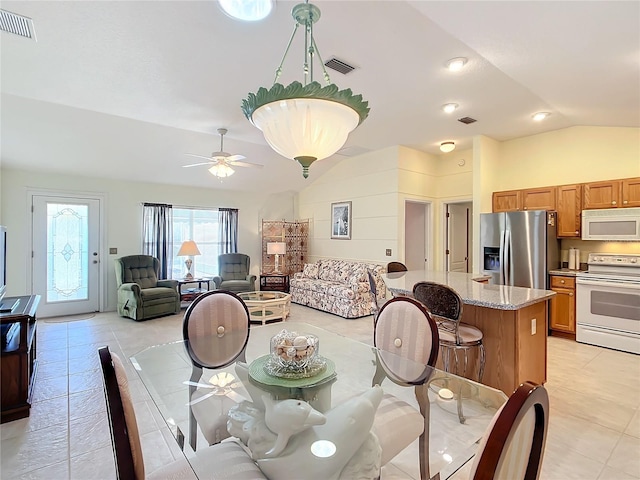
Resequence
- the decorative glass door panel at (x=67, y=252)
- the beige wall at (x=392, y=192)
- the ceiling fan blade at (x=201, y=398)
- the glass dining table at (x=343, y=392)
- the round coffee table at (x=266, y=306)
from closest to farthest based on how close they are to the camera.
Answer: the glass dining table at (x=343, y=392)
the ceiling fan blade at (x=201, y=398)
the round coffee table at (x=266, y=306)
the decorative glass door panel at (x=67, y=252)
the beige wall at (x=392, y=192)

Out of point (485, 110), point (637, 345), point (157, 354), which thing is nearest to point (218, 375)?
point (157, 354)

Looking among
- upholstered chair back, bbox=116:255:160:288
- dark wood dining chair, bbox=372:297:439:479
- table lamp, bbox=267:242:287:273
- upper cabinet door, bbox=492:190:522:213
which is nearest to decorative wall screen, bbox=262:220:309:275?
table lamp, bbox=267:242:287:273

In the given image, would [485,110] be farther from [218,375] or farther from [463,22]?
A: [218,375]

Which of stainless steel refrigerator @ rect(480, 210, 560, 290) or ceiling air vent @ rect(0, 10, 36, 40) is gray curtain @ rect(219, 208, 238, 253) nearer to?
ceiling air vent @ rect(0, 10, 36, 40)

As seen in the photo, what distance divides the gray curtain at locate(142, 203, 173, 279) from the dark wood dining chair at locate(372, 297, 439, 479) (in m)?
5.33

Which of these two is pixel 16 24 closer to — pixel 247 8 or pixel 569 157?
pixel 247 8

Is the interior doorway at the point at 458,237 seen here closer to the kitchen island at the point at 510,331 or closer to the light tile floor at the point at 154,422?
the light tile floor at the point at 154,422

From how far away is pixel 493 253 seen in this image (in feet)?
16.4

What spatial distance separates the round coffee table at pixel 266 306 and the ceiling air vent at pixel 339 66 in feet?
10.9

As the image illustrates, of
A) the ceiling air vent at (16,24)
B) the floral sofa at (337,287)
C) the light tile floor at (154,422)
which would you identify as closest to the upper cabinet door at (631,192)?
the light tile floor at (154,422)

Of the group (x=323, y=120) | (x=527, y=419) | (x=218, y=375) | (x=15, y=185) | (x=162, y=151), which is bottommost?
(x=218, y=375)

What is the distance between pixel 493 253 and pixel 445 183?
6.03ft

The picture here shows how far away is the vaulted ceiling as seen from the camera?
7.35 feet

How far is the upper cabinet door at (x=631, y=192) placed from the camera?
3949 mm
